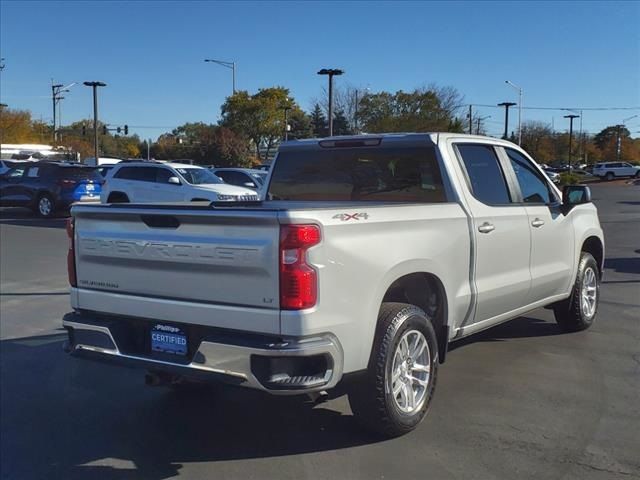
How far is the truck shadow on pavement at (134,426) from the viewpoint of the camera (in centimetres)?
414

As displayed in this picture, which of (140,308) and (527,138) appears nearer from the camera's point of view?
(140,308)

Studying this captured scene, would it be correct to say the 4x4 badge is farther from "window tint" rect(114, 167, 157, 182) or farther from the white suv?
"window tint" rect(114, 167, 157, 182)

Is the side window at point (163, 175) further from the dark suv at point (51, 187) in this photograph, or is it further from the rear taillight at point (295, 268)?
the rear taillight at point (295, 268)

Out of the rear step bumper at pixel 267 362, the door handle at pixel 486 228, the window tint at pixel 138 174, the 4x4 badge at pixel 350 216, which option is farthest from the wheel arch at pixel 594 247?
the window tint at pixel 138 174

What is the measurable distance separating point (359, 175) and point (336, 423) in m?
2.14

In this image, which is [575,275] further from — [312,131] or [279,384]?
[312,131]

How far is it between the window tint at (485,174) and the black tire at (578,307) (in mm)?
1631

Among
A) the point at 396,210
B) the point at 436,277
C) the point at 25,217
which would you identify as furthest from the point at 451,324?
the point at 25,217

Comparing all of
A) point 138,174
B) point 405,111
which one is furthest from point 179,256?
point 405,111

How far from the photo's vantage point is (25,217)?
22203 millimetres

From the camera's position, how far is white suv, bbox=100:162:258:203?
18.4 meters

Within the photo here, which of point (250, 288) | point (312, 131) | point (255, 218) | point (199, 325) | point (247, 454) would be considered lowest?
point (247, 454)

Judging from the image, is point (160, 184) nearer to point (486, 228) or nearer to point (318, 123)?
point (486, 228)

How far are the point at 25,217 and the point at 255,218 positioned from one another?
20.8 m
